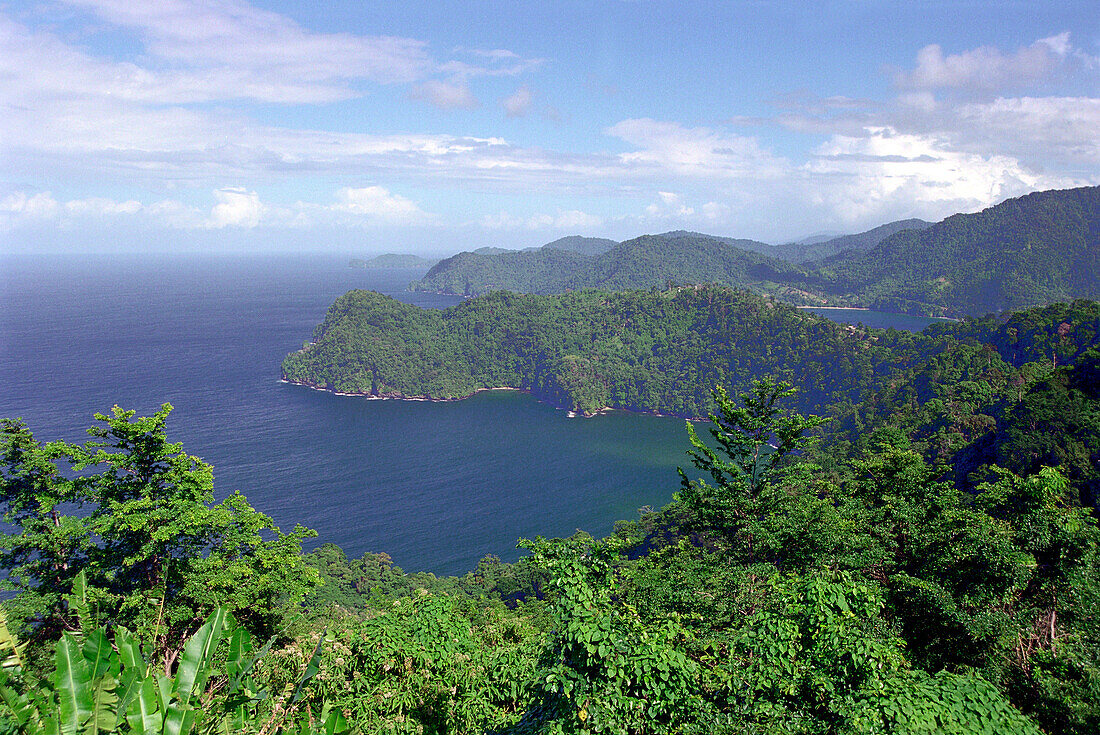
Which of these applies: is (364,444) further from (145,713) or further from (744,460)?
(145,713)

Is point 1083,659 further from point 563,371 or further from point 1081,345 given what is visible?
point 563,371

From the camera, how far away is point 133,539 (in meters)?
14.9

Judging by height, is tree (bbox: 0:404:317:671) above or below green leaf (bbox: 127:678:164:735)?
below

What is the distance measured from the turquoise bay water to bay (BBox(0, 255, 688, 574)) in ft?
0.68

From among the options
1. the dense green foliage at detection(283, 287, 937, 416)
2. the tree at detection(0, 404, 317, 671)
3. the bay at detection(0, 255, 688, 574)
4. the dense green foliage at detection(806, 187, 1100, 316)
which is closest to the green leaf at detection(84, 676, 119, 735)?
the tree at detection(0, 404, 317, 671)

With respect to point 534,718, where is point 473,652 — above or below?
below

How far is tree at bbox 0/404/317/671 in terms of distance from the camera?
550 inches

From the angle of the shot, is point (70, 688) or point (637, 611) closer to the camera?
point (70, 688)

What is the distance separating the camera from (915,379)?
2776 inches

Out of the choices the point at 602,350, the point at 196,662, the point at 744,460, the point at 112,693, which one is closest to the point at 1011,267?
the point at 602,350

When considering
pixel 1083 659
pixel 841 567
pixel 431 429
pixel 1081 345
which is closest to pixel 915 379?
pixel 1081 345

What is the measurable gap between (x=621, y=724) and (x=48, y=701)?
186 inches

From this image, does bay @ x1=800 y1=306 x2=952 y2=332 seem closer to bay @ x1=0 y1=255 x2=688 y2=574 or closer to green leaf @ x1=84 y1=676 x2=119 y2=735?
bay @ x1=0 y1=255 x2=688 y2=574

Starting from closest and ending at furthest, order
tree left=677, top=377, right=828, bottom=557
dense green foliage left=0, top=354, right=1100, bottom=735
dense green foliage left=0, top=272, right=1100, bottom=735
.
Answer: dense green foliage left=0, top=354, right=1100, bottom=735
dense green foliage left=0, top=272, right=1100, bottom=735
tree left=677, top=377, right=828, bottom=557
